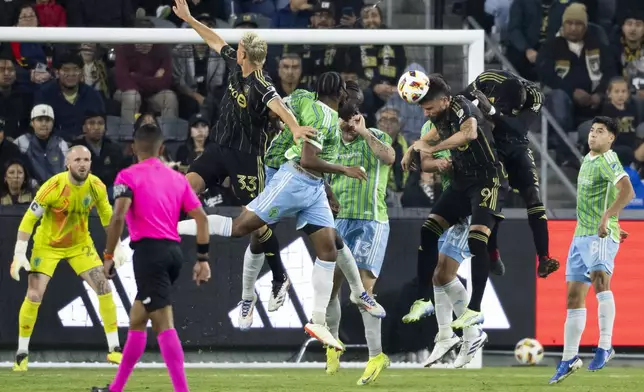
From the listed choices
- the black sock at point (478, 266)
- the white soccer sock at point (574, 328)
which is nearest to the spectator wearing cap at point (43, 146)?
the black sock at point (478, 266)

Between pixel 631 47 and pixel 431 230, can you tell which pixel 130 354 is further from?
pixel 631 47

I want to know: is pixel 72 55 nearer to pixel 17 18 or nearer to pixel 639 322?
pixel 17 18

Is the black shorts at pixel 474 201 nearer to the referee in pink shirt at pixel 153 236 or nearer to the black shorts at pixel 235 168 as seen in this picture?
the black shorts at pixel 235 168

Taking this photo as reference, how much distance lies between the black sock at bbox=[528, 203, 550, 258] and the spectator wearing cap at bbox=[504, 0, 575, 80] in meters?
4.73

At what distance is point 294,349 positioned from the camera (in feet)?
47.5

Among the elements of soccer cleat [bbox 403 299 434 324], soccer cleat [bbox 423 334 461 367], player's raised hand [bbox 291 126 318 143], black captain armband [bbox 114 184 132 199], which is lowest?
soccer cleat [bbox 423 334 461 367]

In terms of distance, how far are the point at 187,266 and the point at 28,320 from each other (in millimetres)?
1751

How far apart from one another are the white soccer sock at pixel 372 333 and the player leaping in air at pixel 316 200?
0.89m

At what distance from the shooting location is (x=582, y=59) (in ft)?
56.3

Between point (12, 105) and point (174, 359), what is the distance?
5916 mm

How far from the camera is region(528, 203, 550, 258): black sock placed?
492 inches

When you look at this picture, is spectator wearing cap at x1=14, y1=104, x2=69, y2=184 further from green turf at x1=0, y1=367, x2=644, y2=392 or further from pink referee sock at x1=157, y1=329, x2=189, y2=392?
pink referee sock at x1=157, y1=329, x2=189, y2=392

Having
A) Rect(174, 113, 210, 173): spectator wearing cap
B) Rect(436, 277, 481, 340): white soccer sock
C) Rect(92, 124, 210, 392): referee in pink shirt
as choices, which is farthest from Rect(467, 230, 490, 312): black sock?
Rect(174, 113, 210, 173): spectator wearing cap

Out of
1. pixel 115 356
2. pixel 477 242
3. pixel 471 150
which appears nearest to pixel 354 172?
pixel 471 150
